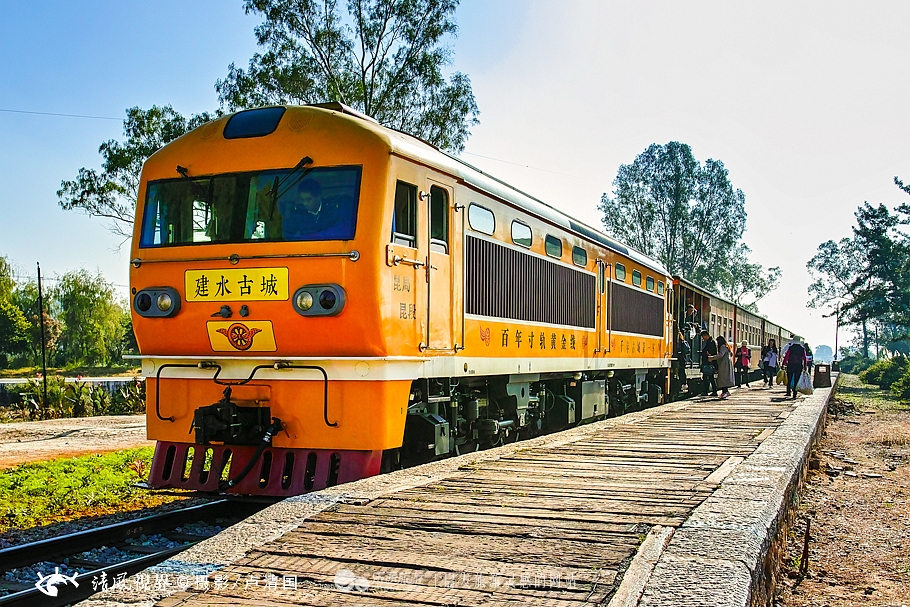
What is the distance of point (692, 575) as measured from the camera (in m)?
3.83

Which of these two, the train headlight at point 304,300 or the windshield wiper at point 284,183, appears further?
the windshield wiper at point 284,183

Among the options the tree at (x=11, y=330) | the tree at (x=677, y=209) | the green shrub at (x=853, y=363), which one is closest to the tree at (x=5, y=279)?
the tree at (x=11, y=330)

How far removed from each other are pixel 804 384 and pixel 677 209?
41.8m

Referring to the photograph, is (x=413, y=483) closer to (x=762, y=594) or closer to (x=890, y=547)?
(x=762, y=594)

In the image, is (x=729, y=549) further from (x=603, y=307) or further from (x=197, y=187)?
(x=603, y=307)

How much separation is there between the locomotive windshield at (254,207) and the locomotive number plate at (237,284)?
0.95 ft

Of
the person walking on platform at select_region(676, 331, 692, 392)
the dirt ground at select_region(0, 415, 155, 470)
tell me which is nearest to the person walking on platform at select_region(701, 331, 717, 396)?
the person walking on platform at select_region(676, 331, 692, 392)

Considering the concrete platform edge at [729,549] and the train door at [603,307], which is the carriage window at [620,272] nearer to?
the train door at [603,307]

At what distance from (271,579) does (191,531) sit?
3.74m

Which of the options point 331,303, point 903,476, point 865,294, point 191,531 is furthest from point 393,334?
point 865,294

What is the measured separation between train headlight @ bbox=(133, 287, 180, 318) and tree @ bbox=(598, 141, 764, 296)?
55073 mm

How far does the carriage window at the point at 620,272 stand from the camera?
15508mm

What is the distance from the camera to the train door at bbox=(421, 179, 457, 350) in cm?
793

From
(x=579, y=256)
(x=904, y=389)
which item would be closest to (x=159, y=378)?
(x=579, y=256)
